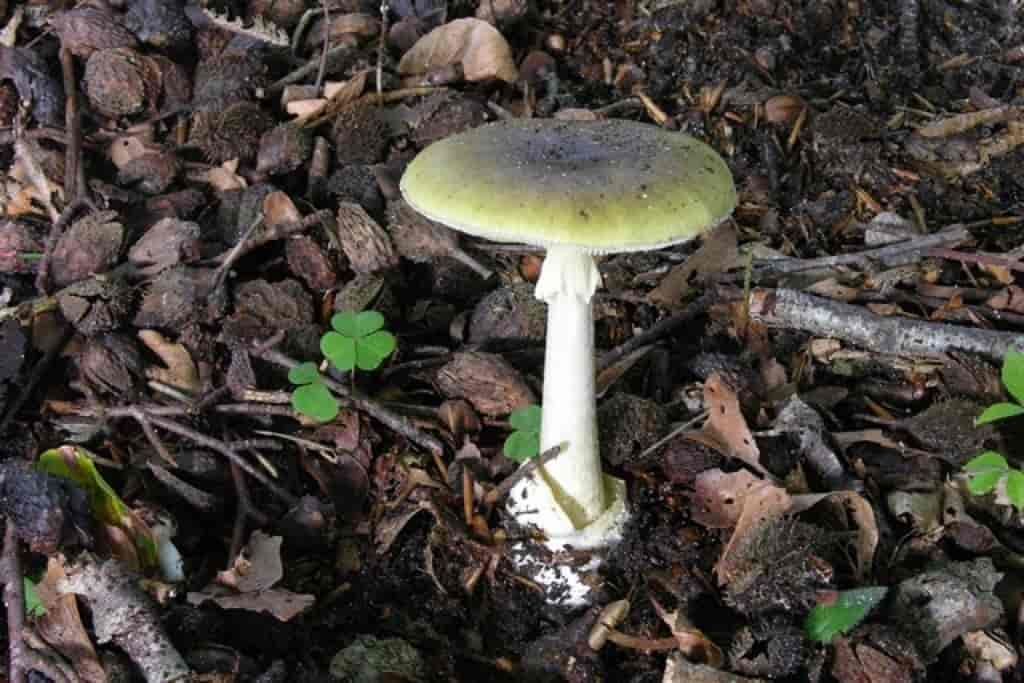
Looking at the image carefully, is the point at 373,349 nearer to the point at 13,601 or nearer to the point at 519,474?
the point at 519,474

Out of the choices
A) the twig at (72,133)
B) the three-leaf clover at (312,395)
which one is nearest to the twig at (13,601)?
the three-leaf clover at (312,395)

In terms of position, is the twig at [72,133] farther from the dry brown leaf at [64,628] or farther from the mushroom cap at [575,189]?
the mushroom cap at [575,189]

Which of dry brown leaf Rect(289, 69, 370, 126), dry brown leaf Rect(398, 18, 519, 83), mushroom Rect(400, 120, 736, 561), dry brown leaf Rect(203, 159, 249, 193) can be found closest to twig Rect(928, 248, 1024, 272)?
mushroom Rect(400, 120, 736, 561)

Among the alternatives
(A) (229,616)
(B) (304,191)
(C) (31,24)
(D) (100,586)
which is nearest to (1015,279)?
(B) (304,191)

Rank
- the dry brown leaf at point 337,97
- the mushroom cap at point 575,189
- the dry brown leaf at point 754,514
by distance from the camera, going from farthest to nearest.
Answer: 1. the dry brown leaf at point 337,97
2. the dry brown leaf at point 754,514
3. the mushroom cap at point 575,189

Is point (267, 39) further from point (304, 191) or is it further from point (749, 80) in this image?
point (749, 80)

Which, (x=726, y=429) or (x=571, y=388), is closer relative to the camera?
(x=571, y=388)

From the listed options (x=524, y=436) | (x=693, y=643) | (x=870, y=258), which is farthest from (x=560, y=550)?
(x=870, y=258)
